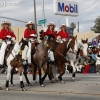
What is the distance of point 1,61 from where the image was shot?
13.8m

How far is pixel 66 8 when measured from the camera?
116 ft

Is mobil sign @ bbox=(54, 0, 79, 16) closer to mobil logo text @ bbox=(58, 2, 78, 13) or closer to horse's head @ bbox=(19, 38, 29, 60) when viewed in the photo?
mobil logo text @ bbox=(58, 2, 78, 13)

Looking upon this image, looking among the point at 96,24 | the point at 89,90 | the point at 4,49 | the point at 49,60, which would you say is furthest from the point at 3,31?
the point at 96,24

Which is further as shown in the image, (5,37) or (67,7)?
(67,7)

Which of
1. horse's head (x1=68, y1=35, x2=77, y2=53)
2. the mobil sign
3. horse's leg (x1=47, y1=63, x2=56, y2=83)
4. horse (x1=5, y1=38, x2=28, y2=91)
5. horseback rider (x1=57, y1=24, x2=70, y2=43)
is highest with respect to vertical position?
the mobil sign

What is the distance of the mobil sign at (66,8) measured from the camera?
3421cm

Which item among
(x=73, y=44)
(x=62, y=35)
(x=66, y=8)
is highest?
(x=66, y=8)

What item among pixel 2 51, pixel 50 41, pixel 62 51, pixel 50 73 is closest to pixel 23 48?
pixel 2 51

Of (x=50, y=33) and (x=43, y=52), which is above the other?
(x=50, y=33)

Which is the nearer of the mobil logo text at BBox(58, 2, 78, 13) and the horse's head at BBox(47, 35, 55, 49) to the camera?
the horse's head at BBox(47, 35, 55, 49)

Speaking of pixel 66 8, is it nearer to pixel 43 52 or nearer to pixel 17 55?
pixel 43 52

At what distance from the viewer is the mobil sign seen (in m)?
34.2

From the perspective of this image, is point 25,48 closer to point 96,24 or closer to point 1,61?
point 1,61

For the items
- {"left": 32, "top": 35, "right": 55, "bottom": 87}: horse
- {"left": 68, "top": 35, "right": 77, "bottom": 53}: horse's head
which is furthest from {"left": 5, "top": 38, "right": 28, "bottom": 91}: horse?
{"left": 68, "top": 35, "right": 77, "bottom": 53}: horse's head
